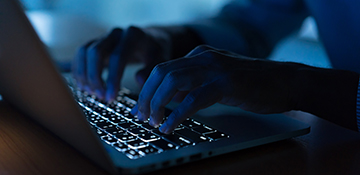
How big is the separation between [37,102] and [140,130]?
0.14 m

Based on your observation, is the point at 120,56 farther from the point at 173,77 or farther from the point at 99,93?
the point at 173,77

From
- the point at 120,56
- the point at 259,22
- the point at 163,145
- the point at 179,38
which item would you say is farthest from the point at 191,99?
the point at 259,22

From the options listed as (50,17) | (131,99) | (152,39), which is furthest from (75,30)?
(131,99)

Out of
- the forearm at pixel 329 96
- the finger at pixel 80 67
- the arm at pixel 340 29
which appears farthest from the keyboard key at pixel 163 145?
the arm at pixel 340 29

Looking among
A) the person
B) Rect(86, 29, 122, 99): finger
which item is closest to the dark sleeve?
the person

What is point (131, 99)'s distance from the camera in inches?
30.3

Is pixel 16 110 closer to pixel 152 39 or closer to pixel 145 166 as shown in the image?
pixel 145 166

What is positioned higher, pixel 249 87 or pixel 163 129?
pixel 249 87

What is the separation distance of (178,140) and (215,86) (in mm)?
136

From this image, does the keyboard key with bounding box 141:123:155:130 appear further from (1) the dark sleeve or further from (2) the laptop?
(1) the dark sleeve

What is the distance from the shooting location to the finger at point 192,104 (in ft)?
1.73

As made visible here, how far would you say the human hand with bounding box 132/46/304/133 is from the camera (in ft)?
1.86

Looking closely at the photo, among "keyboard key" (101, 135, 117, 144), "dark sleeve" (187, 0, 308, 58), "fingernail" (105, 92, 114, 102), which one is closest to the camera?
"keyboard key" (101, 135, 117, 144)

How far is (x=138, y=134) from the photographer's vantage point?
0.51 meters
